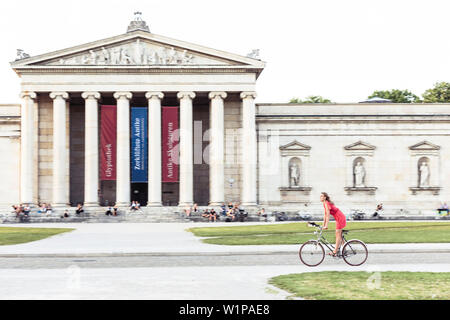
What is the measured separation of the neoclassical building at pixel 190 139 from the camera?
7194 cm

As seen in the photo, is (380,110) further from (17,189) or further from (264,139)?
(17,189)

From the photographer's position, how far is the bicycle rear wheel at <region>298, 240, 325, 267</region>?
2439 cm

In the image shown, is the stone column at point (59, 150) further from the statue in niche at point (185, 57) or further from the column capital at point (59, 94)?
the statue in niche at point (185, 57)

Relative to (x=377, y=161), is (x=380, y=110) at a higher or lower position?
higher

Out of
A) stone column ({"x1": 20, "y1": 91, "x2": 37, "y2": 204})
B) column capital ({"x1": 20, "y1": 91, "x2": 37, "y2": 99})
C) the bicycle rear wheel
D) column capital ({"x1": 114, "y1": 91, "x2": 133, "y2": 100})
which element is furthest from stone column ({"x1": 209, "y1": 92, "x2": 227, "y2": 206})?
the bicycle rear wheel

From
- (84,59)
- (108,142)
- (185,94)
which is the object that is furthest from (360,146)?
(84,59)

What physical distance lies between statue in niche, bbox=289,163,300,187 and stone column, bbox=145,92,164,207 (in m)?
15.7

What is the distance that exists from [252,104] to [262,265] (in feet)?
162

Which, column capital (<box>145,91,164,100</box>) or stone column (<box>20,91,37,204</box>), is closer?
stone column (<box>20,91,37,204</box>)

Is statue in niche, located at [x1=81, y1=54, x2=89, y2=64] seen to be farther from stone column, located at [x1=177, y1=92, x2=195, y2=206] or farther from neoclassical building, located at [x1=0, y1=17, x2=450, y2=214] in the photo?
stone column, located at [x1=177, y1=92, x2=195, y2=206]

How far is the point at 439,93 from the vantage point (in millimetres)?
113812

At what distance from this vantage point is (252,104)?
2886 inches

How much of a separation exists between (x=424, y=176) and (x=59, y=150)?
40302mm

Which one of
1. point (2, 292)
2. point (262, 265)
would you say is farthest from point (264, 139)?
point (2, 292)
